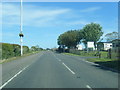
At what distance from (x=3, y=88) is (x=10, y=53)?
36230mm

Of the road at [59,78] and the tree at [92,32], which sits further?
the tree at [92,32]

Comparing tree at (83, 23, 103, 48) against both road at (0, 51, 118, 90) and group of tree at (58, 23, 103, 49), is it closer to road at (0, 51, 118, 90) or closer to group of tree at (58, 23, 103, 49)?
group of tree at (58, 23, 103, 49)

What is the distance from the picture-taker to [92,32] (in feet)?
343

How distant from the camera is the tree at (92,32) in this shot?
103m

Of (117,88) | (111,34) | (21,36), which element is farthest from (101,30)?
(117,88)

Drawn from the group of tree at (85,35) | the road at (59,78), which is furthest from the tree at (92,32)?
the road at (59,78)

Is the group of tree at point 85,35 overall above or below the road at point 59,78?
above

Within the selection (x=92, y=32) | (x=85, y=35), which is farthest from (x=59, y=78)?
(x=92, y=32)

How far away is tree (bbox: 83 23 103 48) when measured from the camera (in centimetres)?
10312

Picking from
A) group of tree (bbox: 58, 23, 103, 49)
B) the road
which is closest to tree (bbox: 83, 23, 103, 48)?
group of tree (bbox: 58, 23, 103, 49)

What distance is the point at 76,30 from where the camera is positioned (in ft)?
391

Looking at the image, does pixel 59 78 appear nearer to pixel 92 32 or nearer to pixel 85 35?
pixel 85 35

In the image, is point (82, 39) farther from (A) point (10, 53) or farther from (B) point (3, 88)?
(B) point (3, 88)

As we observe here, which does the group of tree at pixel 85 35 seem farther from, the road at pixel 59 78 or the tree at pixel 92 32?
the road at pixel 59 78
